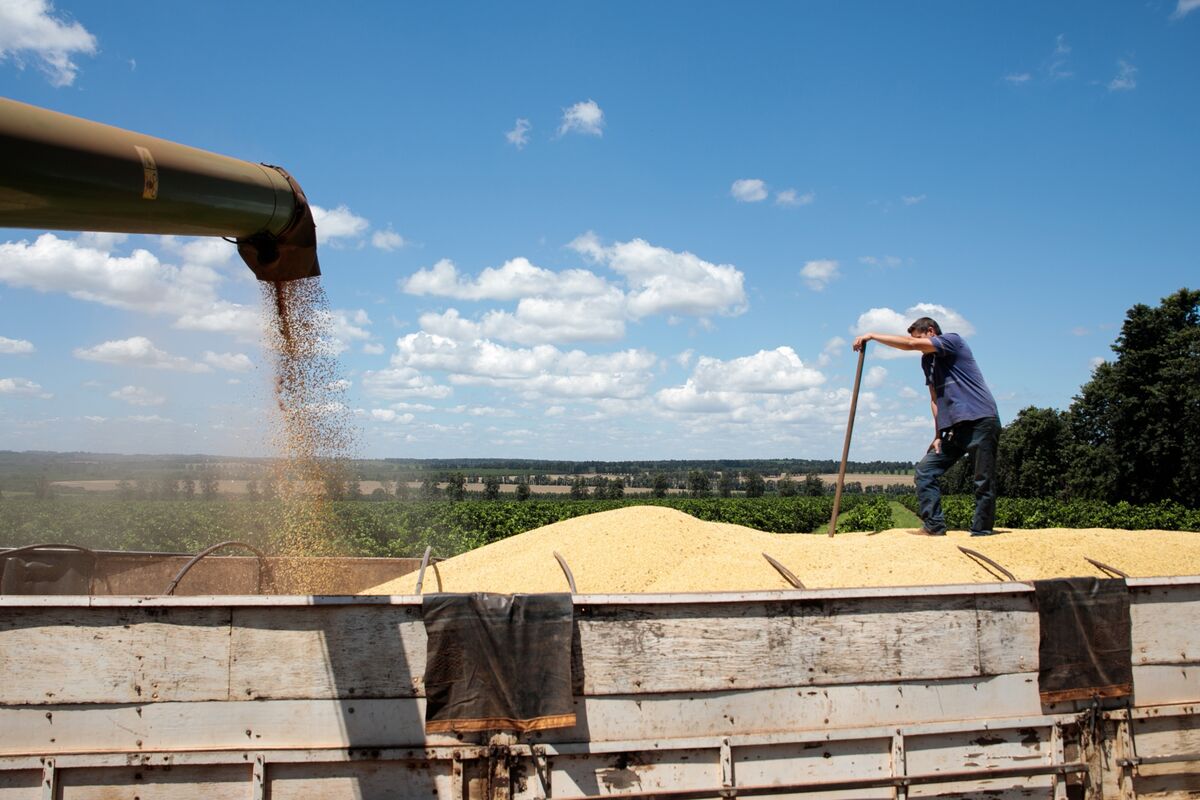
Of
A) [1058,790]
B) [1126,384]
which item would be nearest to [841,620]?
[1058,790]

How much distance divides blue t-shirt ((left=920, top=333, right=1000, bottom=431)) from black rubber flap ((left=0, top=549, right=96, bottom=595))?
6121 mm

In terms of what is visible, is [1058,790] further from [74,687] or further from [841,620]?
[74,687]

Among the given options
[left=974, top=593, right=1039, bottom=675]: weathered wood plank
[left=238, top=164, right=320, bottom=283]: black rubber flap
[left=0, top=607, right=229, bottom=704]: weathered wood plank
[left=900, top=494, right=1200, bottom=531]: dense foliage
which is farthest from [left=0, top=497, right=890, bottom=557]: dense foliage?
[left=974, top=593, right=1039, bottom=675]: weathered wood plank

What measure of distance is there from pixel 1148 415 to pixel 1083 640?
1795 inches

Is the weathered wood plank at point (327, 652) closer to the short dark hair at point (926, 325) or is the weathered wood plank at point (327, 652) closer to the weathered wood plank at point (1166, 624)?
the weathered wood plank at point (1166, 624)

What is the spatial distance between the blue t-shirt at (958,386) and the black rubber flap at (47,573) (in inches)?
241

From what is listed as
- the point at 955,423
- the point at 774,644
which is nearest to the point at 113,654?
the point at 774,644

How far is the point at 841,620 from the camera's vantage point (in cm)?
348

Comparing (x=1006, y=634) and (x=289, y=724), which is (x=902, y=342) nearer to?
(x=1006, y=634)

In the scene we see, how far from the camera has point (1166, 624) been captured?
3.85 metres

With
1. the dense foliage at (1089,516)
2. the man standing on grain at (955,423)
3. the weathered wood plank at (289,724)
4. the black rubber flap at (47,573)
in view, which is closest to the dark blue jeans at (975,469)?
the man standing on grain at (955,423)

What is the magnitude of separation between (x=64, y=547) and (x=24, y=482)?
3976 cm

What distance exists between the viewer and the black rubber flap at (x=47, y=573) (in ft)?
16.1

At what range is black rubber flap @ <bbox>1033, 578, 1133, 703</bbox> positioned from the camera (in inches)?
144
